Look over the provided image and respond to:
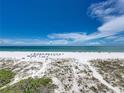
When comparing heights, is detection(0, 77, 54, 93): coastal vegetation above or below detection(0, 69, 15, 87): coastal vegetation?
below

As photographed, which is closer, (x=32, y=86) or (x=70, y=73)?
(x=32, y=86)

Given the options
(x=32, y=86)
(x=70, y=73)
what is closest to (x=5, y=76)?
(x=32, y=86)

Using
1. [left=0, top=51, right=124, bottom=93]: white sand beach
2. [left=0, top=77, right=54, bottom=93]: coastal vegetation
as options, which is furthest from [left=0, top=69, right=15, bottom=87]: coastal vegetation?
[left=0, top=77, right=54, bottom=93]: coastal vegetation

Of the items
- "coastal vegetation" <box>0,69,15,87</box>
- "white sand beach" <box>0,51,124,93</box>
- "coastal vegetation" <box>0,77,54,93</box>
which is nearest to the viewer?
"coastal vegetation" <box>0,77,54,93</box>

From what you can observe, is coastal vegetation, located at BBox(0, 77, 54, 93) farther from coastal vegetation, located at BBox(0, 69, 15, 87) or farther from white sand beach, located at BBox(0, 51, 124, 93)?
coastal vegetation, located at BBox(0, 69, 15, 87)

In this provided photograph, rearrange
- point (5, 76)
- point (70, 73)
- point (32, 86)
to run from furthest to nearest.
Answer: point (70, 73) → point (5, 76) → point (32, 86)

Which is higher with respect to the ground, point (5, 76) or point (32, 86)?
point (5, 76)

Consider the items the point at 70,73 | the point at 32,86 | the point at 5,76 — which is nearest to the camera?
the point at 32,86

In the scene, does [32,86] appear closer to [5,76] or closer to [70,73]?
[5,76]

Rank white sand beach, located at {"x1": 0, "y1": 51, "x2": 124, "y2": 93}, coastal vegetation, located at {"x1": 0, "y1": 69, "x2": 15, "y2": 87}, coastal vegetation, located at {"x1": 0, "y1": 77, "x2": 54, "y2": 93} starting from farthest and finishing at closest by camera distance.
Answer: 1. coastal vegetation, located at {"x1": 0, "y1": 69, "x2": 15, "y2": 87}
2. white sand beach, located at {"x1": 0, "y1": 51, "x2": 124, "y2": 93}
3. coastal vegetation, located at {"x1": 0, "y1": 77, "x2": 54, "y2": 93}

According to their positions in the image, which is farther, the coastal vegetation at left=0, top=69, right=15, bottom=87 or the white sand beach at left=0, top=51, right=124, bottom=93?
the coastal vegetation at left=0, top=69, right=15, bottom=87

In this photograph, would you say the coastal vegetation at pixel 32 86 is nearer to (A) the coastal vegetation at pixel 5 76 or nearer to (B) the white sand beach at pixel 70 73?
(B) the white sand beach at pixel 70 73

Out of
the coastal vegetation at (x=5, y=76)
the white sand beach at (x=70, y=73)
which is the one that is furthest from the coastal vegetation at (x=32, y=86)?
the coastal vegetation at (x=5, y=76)

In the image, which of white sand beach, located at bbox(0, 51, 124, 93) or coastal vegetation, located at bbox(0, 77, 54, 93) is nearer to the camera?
coastal vegetation, located at bbox(0, 77, 54, 93)
